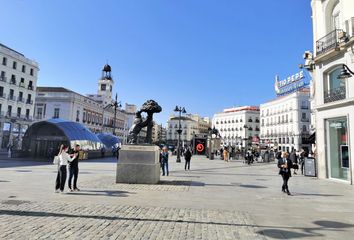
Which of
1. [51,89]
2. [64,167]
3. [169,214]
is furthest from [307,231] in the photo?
[51,89]

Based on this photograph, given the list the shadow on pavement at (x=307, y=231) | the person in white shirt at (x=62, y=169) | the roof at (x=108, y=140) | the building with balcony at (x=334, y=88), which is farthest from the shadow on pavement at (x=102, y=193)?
the roof at (x=108, y=140)

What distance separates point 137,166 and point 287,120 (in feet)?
237

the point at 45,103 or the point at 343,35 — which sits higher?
the point at 45,103

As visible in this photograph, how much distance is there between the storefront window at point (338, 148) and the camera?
53.1 ft

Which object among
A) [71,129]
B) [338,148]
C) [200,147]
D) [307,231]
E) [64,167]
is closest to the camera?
[307,231]

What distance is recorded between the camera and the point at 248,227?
6.42 meters

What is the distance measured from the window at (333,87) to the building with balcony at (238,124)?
81.3 metres

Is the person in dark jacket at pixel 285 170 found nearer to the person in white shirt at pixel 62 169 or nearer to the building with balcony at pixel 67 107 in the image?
the person in white shirt at pixel 62 169

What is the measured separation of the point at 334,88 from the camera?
1727 centimetres

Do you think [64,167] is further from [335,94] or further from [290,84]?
[290,84]

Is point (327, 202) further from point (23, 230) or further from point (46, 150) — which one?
point (46, 150)

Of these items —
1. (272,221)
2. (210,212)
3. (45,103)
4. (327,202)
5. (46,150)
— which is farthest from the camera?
(45,103)

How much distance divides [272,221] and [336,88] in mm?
12977

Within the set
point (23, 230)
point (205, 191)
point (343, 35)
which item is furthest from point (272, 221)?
point (343, 35)
